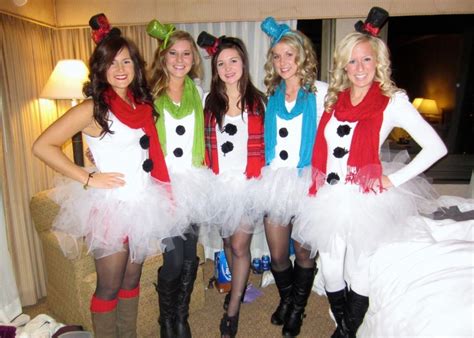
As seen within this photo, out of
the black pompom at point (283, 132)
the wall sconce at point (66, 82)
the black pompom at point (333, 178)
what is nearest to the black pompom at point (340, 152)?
the black pompom at point (333, 178)

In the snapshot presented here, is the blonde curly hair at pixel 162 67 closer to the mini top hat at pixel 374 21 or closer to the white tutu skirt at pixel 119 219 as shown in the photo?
the white tutu skirt at pixel 119 219

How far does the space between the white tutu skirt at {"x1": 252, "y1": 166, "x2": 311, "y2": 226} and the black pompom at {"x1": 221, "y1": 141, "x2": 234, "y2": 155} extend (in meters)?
0.26

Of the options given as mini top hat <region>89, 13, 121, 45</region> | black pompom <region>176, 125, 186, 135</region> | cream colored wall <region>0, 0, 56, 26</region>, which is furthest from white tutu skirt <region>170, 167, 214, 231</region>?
cream colored wall <region>0, 0, 56, 26</region>

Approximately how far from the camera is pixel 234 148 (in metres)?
2.21

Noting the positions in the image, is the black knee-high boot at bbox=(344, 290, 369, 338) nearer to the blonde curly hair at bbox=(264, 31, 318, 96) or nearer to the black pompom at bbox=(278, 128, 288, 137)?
the black pompom at bbox=(278, 128, 288, 137)

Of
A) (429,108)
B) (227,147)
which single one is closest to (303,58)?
(227,147)

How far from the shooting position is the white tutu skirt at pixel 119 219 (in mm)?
1819

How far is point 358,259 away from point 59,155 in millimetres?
1601

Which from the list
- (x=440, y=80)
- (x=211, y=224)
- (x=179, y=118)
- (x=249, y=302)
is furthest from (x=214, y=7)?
(x=249, y=302)

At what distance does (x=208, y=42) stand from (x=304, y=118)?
728 millimetres

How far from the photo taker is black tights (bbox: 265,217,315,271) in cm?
222

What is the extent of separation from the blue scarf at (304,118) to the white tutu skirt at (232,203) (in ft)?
0.84

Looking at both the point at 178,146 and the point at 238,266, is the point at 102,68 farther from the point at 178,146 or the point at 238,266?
the point at 238,266

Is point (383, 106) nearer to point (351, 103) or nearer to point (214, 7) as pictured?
point (351, 103)
